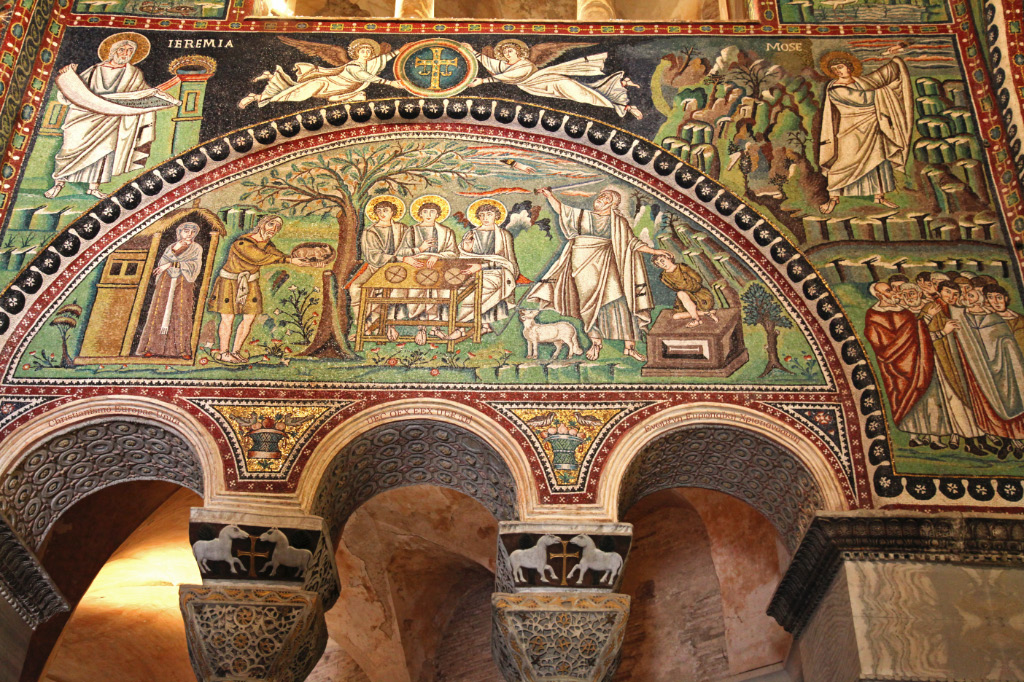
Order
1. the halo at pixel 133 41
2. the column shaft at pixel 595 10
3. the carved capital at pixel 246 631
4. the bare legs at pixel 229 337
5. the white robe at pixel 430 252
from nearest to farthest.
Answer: the carved capital at pixel 246 631, the bare legs at pixel 229 337, the white robe at pixel 430 252, the halo at pixel 133 41, the column shaft at pixel 595 10

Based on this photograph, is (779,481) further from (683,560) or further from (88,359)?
(88,359)

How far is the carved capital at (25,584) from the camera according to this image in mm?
7465

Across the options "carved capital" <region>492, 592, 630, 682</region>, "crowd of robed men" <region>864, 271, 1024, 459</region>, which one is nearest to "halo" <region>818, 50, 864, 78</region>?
"crowd of robed men" <region>864, 271, 1024, 459</region>

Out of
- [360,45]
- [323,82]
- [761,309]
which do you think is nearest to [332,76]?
[323,82]

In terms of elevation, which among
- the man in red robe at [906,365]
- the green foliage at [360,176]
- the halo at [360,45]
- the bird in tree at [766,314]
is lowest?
the man in red robe at [906,365]

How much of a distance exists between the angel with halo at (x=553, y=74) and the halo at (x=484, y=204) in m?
0.95

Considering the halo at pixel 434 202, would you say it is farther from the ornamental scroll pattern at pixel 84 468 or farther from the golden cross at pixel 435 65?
the ornamental scroll pattern at pixel 84 468

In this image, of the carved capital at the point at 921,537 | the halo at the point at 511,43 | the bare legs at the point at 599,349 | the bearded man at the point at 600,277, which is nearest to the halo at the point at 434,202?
the bearded man at the point at 600,277

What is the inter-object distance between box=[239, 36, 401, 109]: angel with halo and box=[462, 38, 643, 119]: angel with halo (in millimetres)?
700

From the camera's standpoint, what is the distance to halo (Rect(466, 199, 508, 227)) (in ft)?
27.6

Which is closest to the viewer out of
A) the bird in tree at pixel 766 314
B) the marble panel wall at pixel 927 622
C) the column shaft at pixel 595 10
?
the marble panel wall at pixel 927 622

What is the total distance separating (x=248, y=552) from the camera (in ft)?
23.1

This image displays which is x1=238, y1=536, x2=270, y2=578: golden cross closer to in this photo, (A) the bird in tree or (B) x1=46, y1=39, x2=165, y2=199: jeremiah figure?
(B) x1=46, y1=39, x2=165, y2=199: jeremiah figure

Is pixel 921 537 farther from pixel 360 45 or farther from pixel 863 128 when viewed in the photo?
pixel 360 45
